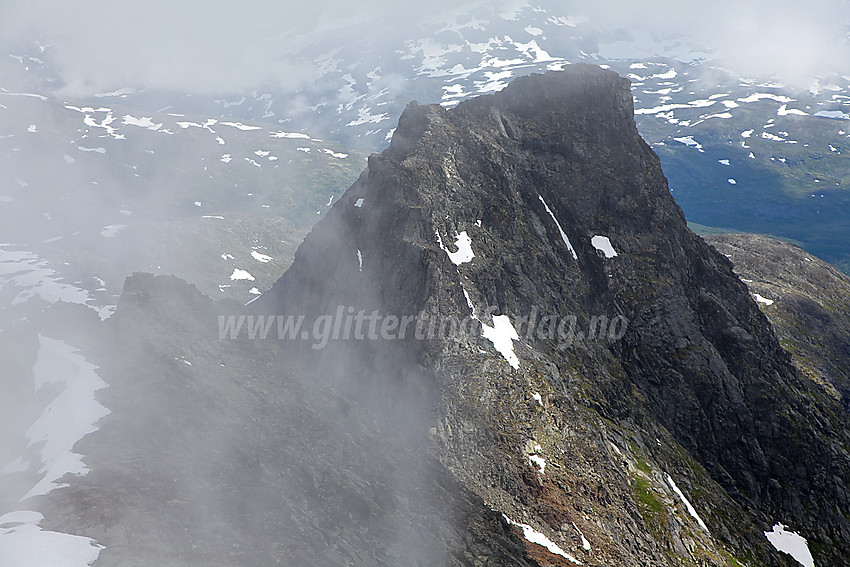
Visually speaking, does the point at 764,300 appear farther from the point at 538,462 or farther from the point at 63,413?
the point at 63,413

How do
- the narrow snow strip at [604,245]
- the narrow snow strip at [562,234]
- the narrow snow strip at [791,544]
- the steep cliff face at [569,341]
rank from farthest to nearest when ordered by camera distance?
the narrow snow strip at [604,245], the narrow snow strip at [562,234], the narrow snow strip at [791,544], the steep cliff face at [569,341]

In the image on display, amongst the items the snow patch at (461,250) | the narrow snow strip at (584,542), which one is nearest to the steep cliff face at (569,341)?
the narrow snow strip at (584,542)

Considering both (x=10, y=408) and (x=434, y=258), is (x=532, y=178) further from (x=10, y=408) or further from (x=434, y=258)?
(x=10, y=408)

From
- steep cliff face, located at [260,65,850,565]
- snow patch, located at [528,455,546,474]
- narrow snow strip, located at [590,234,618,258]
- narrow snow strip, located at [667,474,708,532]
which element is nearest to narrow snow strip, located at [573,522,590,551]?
steep cliff face, located at [260,65,850,565]

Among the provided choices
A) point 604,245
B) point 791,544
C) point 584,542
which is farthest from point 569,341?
point 791,544

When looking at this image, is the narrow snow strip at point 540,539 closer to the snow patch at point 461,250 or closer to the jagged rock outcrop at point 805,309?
the snow patch at point 461,250

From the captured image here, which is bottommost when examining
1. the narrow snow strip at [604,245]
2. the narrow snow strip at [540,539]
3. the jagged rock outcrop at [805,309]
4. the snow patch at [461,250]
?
the jagged rock outcrop at [805,309]
